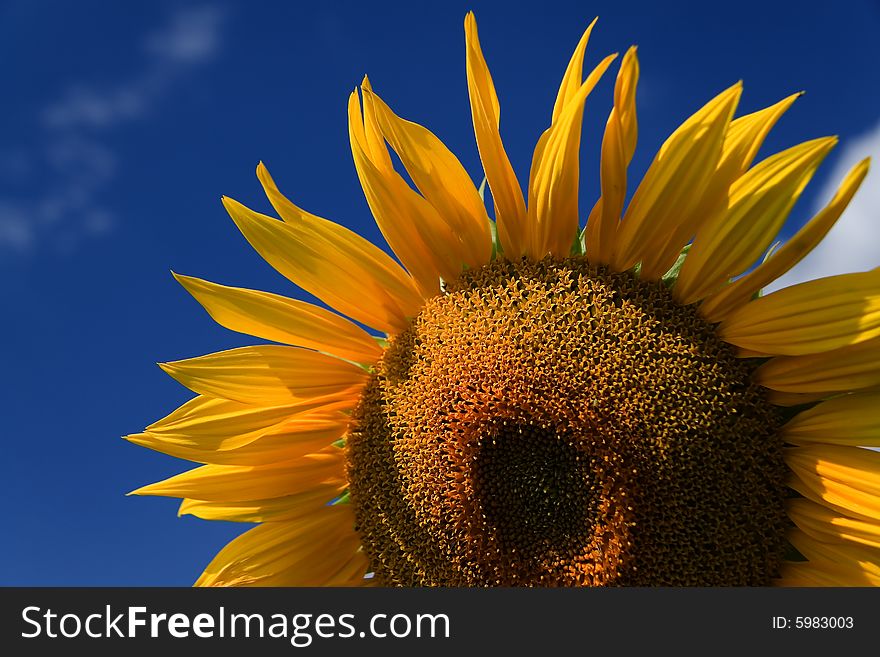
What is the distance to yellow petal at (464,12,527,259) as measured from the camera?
3.31 metres

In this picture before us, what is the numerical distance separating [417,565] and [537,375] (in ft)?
3.10

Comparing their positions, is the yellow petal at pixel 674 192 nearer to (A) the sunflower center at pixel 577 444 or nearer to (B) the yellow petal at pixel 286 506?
(A) the sunflower center at pixel 577 444

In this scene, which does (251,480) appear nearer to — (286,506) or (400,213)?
(286,506)

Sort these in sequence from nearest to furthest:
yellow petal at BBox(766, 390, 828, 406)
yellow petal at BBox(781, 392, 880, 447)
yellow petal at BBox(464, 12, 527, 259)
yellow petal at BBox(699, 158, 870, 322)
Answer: yellow petal at BBox(699, 158, 870, 322) < yellow petal at BBox(781, 392, 880, 447) < yellow petal at BBox(766, 390, 828, 406) < yellow petal at BBox(464, 12, 527, 259)

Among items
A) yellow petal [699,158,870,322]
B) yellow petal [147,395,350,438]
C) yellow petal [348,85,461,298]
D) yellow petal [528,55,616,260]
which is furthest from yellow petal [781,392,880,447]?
yellow petal [147,395,350,438]

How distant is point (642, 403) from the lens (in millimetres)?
3096

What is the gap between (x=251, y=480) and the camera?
3.82 meters

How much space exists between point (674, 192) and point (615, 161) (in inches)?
9.5

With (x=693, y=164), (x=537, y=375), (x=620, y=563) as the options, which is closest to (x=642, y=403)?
(x=537, y=375)

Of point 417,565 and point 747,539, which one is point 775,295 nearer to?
point 747,539

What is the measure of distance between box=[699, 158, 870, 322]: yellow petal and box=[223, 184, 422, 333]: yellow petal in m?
1.24

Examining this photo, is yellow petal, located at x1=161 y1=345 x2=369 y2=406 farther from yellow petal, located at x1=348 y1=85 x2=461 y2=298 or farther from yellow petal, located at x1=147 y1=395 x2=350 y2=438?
yellow petal, located at x1=348 y1=85 x2=461 y2=298

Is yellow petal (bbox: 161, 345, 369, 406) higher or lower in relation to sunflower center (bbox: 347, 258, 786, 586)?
higher

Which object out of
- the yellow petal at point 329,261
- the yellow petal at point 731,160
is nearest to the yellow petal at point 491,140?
the yellow petal at point 329,261
